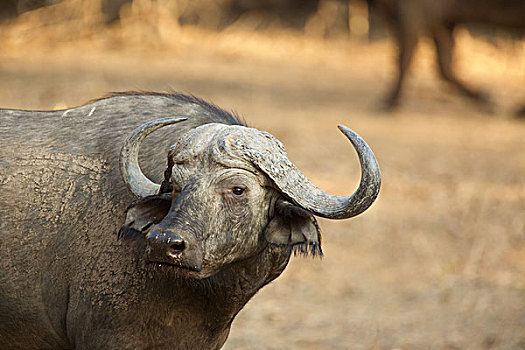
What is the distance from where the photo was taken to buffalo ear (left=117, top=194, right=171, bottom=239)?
2982 mm

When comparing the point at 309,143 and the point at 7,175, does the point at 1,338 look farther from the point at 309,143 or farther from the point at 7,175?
the point at 309,143

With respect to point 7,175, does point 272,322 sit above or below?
below

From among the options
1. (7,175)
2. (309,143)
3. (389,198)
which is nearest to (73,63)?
(309,143)

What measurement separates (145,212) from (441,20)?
11379mm

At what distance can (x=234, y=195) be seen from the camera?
2.94 meters

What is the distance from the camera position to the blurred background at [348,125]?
5.65 m

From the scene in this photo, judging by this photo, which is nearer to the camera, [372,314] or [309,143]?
[372,314]

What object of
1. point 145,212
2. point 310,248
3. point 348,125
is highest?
point 145,212

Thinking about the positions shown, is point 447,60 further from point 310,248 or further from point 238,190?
point 238,190

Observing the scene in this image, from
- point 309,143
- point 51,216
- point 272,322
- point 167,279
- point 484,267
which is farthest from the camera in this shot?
point 309,143

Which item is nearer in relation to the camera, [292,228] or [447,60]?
[292,228]

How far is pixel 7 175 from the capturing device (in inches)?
132

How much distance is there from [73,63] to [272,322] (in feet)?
31.3

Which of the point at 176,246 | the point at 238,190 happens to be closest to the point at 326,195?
the point at 238,190
